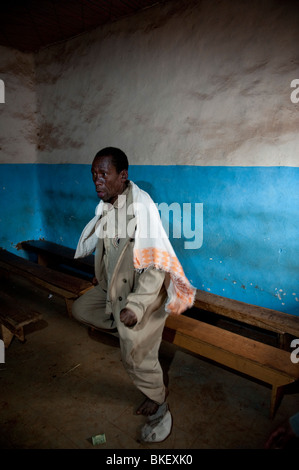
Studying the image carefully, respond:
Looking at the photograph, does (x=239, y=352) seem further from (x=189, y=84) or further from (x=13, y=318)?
(x=189, y=84)

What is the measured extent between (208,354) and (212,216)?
5.28ft

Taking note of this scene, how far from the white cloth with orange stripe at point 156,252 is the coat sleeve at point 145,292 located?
56mm

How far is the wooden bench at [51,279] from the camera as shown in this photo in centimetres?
348

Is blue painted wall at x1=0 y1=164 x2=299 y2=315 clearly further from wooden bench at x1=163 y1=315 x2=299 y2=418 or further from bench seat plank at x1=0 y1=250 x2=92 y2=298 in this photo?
bench seat plank at x1=0 y1=250 x2=92 y2=298

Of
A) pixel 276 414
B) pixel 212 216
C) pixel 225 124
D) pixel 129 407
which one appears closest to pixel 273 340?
pixel 276 414

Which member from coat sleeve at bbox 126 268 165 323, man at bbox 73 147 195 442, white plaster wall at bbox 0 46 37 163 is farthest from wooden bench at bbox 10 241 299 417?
white plaster wall at bbox 0 46 37 163

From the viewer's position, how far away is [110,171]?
220 cm

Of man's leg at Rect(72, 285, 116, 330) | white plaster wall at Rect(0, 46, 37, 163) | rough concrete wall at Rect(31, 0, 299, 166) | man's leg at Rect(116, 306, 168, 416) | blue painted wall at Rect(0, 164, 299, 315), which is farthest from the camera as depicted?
white plaster wall at Rect(0, 46, 37, 163)

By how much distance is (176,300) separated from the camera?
221 cm

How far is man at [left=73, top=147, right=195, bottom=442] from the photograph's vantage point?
2016 millimetres

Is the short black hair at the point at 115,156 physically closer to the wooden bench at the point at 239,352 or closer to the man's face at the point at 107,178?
the man's face at the point at 107,178

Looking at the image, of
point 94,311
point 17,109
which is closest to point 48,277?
point 94,311
